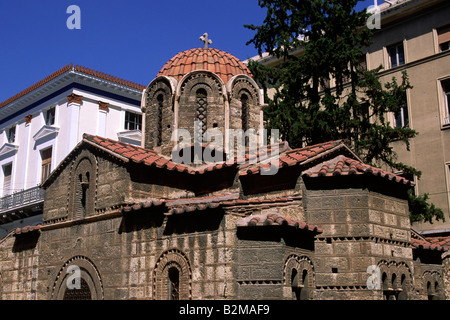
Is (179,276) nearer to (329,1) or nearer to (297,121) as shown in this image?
(297,121)

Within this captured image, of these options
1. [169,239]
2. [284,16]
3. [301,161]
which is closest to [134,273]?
[169,239]

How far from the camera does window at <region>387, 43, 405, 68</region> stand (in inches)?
857

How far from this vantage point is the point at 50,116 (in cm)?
2506

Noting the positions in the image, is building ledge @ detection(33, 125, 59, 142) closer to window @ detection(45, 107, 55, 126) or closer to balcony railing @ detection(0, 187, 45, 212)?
window @ detection(45, 107, 55, 126)

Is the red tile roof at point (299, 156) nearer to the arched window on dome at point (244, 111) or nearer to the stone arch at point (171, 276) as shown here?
the stone arch at point (171, 276)

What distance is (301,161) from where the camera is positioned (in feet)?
35.8

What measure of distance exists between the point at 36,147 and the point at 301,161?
57.0 ft

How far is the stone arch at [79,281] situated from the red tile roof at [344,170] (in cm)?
512

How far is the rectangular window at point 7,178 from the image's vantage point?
26219 mm

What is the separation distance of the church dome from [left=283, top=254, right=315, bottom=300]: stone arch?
236 inches

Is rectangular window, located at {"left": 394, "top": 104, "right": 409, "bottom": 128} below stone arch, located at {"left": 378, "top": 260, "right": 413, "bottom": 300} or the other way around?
the other way around

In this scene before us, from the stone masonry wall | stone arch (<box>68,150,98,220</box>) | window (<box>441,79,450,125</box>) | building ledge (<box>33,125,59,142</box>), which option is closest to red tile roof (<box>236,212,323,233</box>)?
the stone masonry wall

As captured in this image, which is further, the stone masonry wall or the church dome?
the church dome

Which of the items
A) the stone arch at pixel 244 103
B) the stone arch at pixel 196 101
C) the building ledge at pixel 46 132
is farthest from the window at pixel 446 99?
the building ledge at pixel 46 132
